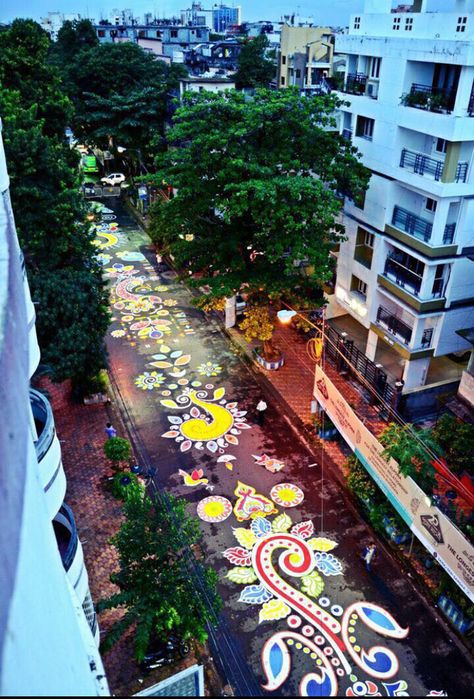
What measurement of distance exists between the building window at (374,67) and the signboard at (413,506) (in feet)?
38.3

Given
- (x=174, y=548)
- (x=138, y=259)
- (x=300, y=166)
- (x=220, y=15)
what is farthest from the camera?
(x=220, y=15)

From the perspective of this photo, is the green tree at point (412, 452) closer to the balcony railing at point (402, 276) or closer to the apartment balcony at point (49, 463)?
the balcony railing at point (402, 276)

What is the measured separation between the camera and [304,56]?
161ft

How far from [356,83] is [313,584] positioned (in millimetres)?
18027

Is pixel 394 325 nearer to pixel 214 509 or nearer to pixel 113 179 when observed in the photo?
pixel 214 509

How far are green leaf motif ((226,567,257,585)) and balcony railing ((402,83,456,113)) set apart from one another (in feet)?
50.0

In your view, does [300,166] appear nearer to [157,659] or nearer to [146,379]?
[146,379]

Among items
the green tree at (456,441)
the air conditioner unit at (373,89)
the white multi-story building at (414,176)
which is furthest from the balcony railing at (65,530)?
the air conditioner unit at (373,89)

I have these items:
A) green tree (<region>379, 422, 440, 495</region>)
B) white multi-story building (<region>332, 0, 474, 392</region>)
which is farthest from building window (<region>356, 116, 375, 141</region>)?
green tree (<region>379, 422, 440, 495</region>)

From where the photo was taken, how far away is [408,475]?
15.1 m

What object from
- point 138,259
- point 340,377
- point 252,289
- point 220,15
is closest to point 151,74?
point 138,259

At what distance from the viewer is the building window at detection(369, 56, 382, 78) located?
20.4 m

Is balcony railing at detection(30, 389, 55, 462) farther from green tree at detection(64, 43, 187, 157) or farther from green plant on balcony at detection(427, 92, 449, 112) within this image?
green tree at detection(64, 43, 187, 157)

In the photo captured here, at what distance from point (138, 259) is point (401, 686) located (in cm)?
2918
